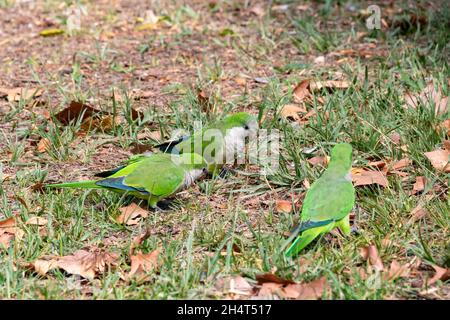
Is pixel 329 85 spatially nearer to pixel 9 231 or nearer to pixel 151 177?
pixel 151 177

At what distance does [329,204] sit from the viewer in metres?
3.94

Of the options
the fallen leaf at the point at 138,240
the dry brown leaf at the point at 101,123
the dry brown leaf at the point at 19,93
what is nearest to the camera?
the fallen leaf at the point at 138,240

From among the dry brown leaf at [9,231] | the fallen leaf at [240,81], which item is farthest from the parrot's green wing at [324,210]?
the fallen leaf at [240,81]

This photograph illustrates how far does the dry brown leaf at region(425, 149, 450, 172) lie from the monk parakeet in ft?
3.46

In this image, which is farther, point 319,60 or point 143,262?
point 319,60

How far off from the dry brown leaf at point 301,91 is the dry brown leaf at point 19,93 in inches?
77.0

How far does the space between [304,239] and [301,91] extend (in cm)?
217

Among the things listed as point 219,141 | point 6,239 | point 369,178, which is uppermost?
point 219,141

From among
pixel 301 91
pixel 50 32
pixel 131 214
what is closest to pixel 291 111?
pixel 301 91

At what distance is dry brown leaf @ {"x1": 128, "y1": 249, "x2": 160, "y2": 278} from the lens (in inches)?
150

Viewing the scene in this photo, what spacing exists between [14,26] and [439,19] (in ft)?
13.3

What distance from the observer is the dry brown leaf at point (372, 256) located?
3.77 metres

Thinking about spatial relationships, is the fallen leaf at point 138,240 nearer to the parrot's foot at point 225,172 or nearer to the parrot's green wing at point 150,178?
the parrot's green wing at point 150,178

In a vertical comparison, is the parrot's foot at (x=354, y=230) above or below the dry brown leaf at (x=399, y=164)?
below
